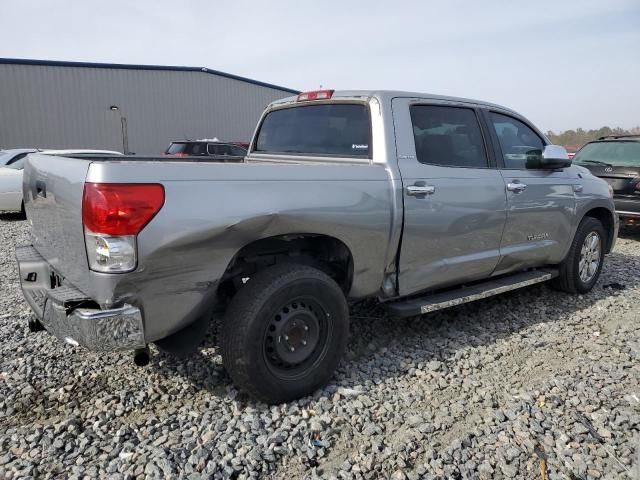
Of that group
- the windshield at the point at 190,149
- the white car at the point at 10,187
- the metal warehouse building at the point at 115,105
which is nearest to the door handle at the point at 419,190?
the white car at the point at 10,187

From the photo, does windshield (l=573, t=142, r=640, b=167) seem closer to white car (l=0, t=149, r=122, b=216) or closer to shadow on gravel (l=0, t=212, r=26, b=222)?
white car (l=0, t=149, r=122, b=216)

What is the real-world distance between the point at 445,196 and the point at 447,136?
0.58 metres

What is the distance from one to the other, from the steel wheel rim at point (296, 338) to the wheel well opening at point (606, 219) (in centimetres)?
364

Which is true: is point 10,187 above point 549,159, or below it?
below

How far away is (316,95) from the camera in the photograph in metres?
3.79

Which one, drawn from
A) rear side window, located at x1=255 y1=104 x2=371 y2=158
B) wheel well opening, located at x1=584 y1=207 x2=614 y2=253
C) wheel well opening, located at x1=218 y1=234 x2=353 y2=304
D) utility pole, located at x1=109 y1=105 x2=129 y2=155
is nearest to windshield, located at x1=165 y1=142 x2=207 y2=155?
utility pole, located at x1=109 y1=105 x2=129 y2=155

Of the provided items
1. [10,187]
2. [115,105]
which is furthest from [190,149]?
[115,105]

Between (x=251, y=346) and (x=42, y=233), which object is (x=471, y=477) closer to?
(x=251, y=346)

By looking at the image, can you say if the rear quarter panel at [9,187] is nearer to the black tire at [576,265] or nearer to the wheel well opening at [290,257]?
the wheel well opening at [290,257]

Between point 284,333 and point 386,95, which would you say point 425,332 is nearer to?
point 284,333

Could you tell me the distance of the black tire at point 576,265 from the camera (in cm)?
478

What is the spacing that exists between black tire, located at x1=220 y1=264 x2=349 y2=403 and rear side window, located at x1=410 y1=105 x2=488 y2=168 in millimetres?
1253

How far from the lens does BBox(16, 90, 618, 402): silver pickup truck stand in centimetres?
228

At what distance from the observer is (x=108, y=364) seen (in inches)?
127
